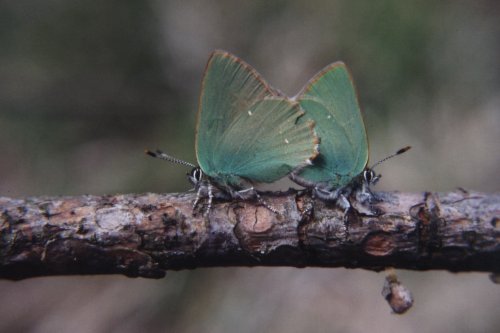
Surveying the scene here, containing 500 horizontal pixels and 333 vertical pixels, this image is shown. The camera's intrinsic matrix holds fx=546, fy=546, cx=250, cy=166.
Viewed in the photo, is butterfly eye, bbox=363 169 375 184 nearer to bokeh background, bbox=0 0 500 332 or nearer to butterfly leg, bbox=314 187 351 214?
butterfly leg, bbox=314 187 351 214

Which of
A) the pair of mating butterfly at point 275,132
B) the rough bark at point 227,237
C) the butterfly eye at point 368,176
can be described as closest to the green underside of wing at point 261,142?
the pair of mating butterfly at point 275,132

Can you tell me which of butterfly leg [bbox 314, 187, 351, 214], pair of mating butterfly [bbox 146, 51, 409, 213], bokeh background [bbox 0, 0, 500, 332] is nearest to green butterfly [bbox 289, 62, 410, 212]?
pair of mating butterfly [bbox 146, 51, 409, 213]

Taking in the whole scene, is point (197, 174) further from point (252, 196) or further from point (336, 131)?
point (336, 131)

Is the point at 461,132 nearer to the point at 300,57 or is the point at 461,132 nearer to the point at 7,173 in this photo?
the point at 300,57

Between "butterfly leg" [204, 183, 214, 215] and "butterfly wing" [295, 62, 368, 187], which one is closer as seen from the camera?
"butterfly leg" [204, 183, 214, 215]

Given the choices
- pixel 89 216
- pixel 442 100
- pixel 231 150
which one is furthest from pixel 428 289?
pixel 89 216
